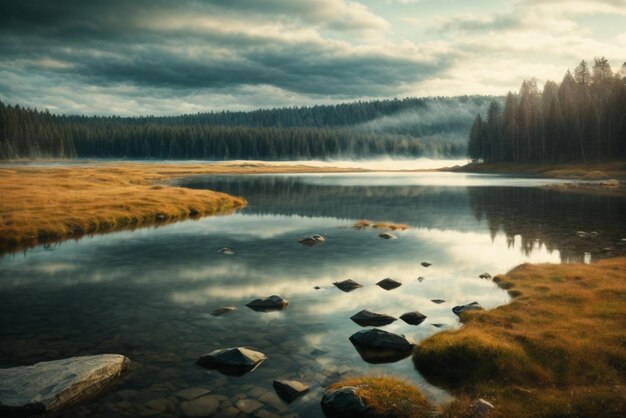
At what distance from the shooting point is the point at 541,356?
1447 cm

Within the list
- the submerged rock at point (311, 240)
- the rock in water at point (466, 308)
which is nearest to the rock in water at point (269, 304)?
the rock in water at point (466, 308)

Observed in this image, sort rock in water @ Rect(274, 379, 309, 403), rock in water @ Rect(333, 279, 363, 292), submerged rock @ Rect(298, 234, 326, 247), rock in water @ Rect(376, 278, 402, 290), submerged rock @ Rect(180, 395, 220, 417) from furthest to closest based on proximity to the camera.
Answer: submerged rock @ Rect(298, 234, 326, 247) → rock in water @ Rect(376, 278, 402, 290) → rock in water @ Rect(333, 279, 363, 292) → rock in water @ Rect(274, 379, 309, 403) → submerged rock @ Rect(180, 395, 220, 417)

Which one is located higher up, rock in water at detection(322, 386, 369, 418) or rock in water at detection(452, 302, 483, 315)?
rock in water at detection(322, 386, 369, 418)

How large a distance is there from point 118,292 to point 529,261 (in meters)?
24.0

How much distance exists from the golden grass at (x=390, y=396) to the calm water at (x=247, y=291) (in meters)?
0.87

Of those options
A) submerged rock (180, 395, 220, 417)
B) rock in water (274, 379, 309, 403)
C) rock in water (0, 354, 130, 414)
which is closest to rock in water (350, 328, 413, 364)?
rock in water (274, 379, 309, 403)

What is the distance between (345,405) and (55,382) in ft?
24.9

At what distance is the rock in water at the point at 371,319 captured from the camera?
18.5m

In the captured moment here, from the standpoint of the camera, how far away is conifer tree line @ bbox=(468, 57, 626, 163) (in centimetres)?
11394

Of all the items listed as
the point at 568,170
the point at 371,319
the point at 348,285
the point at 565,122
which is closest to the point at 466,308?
the point at 371,319

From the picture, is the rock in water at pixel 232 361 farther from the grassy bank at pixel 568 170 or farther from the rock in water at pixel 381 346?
the grassy bank at pixel 568 170

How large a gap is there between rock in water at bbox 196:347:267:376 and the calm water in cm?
34

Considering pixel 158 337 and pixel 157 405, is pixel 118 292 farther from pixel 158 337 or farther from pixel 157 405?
pixel 157 405

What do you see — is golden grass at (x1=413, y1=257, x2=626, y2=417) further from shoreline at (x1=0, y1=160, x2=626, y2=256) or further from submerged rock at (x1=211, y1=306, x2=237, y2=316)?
shoreline at (x1=0, y1=160, x2=626, y2=256)
